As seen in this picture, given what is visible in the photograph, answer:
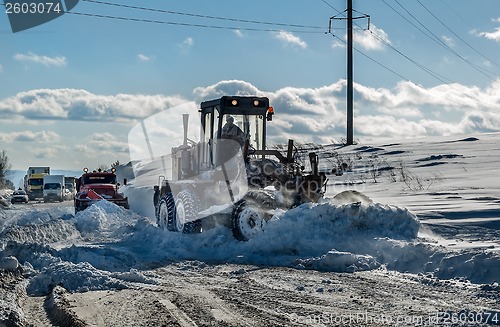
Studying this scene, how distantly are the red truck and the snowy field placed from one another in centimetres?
732

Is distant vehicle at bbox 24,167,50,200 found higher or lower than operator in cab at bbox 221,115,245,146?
lower

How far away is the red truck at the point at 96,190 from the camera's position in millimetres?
24828

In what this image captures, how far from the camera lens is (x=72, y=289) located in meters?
8.61

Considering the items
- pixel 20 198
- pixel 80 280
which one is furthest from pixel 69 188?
pixel 80 280

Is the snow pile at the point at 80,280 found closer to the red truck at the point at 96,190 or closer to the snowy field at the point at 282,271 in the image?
the snowy field at the point at 282,271

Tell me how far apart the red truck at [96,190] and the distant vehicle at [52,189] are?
2332 centimetres

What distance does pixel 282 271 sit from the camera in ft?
33.3

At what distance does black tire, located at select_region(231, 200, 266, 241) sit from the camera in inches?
498

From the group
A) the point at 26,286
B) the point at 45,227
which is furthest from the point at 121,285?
the point at 45,227

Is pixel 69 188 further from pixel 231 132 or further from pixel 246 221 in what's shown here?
pixel 246 221

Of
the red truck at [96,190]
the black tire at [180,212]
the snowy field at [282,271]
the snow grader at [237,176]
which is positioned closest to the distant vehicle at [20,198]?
the red truck at [96,190]

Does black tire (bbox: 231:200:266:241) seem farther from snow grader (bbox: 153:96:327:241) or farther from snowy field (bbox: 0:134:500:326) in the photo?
snowy field (bbox: 0:134:500:326)

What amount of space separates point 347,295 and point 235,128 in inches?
275

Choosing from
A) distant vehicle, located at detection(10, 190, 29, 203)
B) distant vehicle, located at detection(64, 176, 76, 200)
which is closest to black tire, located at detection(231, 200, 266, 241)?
distant vehicle, located at detection(10, 190, 29, 203)
